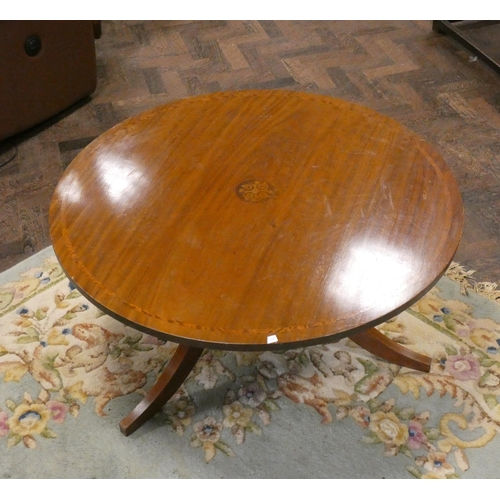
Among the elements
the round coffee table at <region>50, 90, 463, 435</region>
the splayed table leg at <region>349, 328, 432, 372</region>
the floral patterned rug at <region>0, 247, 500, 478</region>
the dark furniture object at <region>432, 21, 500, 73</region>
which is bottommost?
the floral patterned rug at <region>0, 247, 500, 478</region>

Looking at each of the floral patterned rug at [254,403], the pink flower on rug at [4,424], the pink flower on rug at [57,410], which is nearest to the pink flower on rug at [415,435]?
the floral patterned rug at [254,403]

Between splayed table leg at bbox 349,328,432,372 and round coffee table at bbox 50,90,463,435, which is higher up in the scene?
round coffee table at bbox 50,90,463,435

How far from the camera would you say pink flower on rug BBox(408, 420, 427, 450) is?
1511mm

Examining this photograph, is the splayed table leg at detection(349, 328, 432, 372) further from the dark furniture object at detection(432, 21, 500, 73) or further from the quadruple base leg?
the dark furniture object at detection(432, 21, 500, 73)

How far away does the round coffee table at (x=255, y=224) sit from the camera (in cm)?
119

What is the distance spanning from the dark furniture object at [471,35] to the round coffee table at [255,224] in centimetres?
142

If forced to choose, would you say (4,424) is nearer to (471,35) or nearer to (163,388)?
(163,388)

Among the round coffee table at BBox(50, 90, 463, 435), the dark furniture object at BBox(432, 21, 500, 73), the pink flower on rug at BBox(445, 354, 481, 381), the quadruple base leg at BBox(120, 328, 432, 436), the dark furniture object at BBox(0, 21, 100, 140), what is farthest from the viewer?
the dark furniture object at BBox(432, 21, 500, 73)

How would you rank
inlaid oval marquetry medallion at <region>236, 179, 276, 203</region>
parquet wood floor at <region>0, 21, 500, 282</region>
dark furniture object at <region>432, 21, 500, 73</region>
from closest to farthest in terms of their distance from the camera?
inlaid oval marquetry medallion at <region>236, 179, 276, 203</region> < parquet wood floor at <region>0, 21, 500, 282</region> < dark furniture object at <region>432, 21, 500, 73</region>

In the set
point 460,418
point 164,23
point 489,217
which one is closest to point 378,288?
point 460,418

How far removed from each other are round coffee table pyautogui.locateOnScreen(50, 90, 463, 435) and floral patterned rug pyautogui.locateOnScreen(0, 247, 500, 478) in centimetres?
8

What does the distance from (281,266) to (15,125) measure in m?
1.54

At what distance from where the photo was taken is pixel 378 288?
1.22m

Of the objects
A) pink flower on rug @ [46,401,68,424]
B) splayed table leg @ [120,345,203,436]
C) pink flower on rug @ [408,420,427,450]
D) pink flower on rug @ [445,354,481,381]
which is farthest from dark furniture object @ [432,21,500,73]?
pink flower on rug @ [46,401,68,424]
